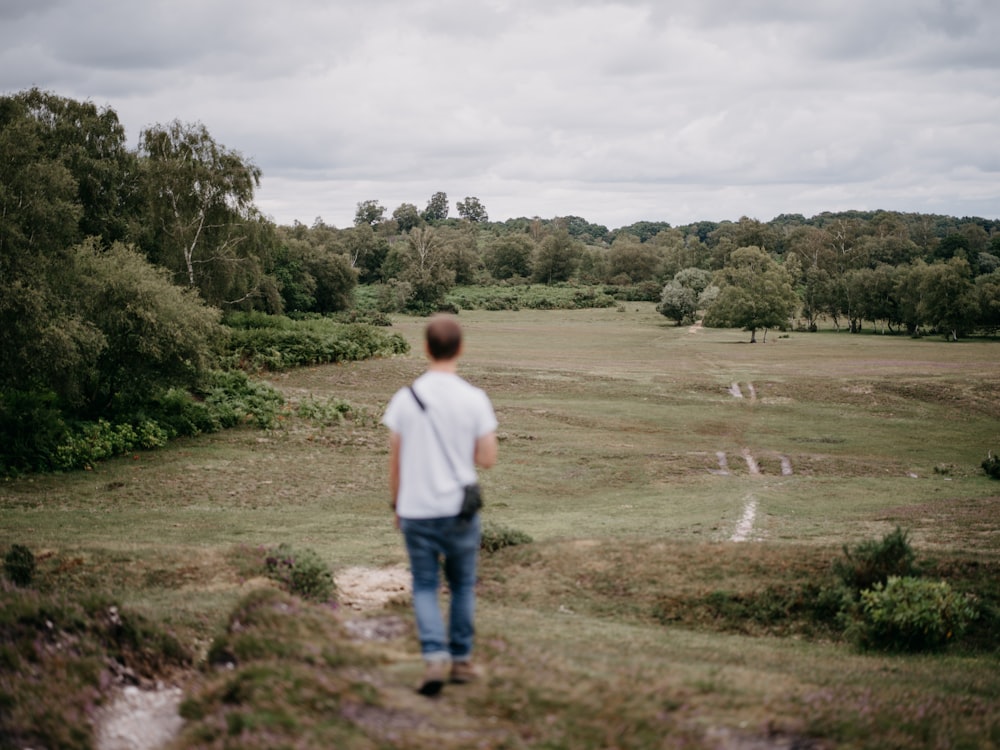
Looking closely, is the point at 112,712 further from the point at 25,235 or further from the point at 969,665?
the point at 25,235

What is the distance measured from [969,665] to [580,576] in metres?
6.70

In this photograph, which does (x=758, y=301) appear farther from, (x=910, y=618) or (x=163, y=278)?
(x=910, y=618)

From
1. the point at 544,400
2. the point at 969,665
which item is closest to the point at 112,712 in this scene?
the point at 969,665

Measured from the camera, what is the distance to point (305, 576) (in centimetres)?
1369

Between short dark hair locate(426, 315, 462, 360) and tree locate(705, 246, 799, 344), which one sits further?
tree locate(705, 246, 799, 344)

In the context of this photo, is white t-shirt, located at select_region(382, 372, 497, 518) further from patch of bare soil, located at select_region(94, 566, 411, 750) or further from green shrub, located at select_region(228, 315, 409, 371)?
green shrub, located at select_region(228, 315, 409, 371)

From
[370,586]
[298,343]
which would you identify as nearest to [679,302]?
[298,343]

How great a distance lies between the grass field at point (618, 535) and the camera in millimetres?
6770

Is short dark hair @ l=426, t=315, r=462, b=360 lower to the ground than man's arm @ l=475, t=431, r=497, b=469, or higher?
higher

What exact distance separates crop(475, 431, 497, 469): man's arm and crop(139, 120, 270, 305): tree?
52441 millimetres

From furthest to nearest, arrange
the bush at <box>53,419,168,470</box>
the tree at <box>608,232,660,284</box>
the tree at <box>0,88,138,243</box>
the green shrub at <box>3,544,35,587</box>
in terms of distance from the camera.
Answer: the tree at <box>608,232,660,284</box> → the tree at <box>0,88,138,243</box> → the bush at <box>53,419,168,470</box> → the green shrub at <box>3,544,35,587</box>

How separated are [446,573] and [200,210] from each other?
55.2 m

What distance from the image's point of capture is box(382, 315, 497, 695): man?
263 inches

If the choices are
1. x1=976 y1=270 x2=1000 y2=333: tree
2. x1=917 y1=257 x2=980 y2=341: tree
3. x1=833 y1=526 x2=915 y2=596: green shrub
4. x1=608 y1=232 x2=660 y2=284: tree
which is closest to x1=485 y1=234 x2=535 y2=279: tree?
x1=608 y1=232 x2=660 y2=284: tree
